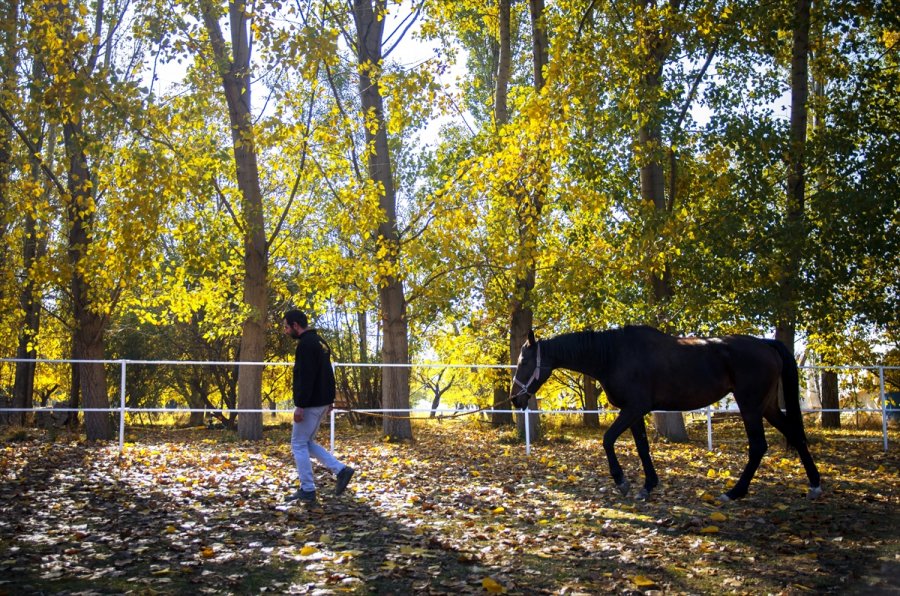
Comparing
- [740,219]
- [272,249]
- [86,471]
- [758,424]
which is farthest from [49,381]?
[758,424]

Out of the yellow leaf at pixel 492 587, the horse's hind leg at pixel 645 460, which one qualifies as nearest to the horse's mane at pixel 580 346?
the horse's hind leg at pixel 645 460

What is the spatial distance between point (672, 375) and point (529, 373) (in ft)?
4.82

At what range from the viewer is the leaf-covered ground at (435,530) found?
4738 millimetres

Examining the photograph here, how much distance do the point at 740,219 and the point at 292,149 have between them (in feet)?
24.1

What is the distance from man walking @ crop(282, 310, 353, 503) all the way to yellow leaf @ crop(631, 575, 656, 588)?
3798mm

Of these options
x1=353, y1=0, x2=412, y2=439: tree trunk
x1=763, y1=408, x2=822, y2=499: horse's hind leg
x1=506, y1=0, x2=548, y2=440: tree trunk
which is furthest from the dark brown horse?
x1=353, y1=0, x2=412, y2=439: tree trunk

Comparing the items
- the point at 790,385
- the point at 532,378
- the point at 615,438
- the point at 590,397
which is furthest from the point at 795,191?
the point at 590,397

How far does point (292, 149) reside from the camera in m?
13.7

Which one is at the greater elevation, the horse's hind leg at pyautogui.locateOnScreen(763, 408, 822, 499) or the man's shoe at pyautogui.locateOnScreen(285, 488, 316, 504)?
the horse's hind leg at pyautogui.locateOnScreen(763, 408, 822, 499)

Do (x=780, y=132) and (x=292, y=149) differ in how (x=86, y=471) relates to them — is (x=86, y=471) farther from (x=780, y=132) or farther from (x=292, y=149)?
(x=780, y=132)

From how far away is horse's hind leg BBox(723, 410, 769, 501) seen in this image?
787 cm

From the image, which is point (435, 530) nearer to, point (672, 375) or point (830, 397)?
point (672, 375)

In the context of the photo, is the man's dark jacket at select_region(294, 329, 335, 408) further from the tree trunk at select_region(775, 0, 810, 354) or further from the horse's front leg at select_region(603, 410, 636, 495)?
the tree trunk at select_region(775, 0, 810, 354)

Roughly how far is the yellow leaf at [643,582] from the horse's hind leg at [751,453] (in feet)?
11.2
